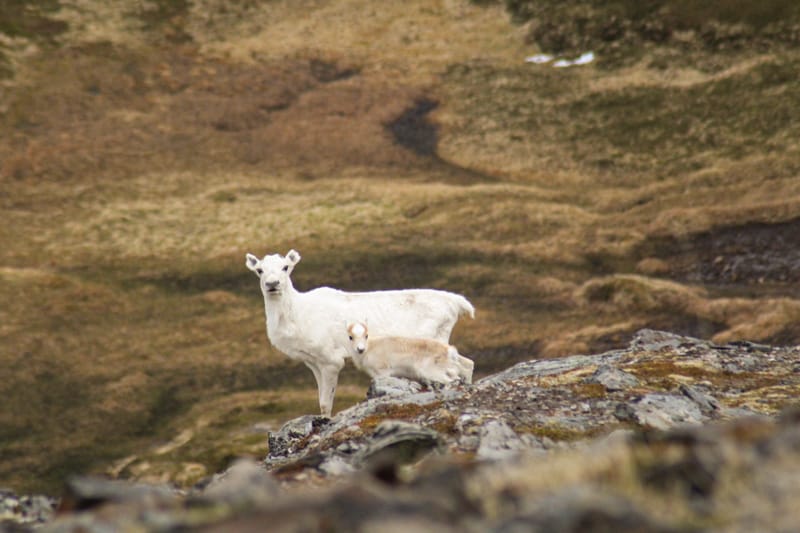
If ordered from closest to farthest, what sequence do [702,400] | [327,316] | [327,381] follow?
[702,400] → [327,381] → [327,316]

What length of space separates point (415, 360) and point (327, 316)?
3712 mm

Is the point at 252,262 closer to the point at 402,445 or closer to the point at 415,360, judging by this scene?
the point at 415,360

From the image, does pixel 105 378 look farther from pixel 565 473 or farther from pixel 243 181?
pixel 565 473

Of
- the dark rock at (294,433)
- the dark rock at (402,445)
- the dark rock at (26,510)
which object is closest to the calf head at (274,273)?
the dark rock at (294,433)

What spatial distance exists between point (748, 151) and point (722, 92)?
10139mm

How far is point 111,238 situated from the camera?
60.3m

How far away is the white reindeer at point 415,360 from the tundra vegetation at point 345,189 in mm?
14177

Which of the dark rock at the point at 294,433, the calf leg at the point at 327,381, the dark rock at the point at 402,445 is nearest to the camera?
the dark rock at the point at 402,445

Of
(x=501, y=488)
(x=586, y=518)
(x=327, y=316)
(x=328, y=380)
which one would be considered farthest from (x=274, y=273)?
(x=586, y=518)

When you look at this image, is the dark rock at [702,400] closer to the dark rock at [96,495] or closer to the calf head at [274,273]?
the dark rock at [96,495]

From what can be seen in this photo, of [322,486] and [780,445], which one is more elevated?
[780,445]

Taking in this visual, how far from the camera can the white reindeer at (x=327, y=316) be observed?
2436 cm

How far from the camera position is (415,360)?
22.0 m

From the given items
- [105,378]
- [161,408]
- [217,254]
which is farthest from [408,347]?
[217,254]
